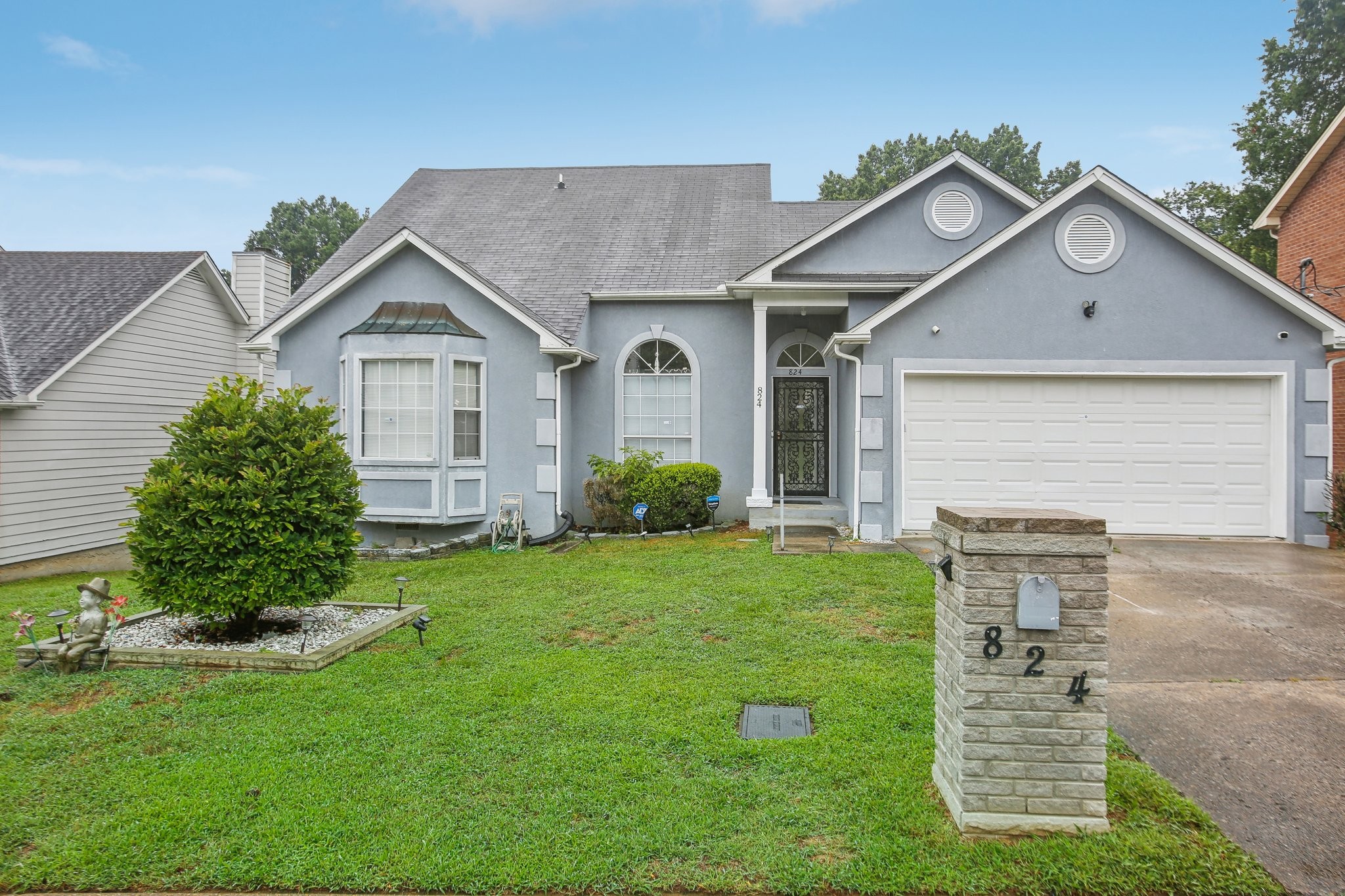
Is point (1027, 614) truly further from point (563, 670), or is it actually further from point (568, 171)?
point (568, 171)


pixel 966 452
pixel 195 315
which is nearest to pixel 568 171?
pixel 195 315

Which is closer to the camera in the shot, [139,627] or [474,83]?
[139,627]

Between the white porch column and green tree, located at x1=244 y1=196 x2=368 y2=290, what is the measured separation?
37.0 m

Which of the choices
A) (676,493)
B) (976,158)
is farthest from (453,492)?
(976,158)

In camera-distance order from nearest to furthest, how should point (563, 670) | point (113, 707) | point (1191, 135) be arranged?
1. point (113, 707)
2. point (563, 670)
3. point (1191, 135)

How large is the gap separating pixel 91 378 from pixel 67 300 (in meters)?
2.11

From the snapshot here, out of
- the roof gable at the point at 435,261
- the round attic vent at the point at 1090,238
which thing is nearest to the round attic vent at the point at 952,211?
the round attic vent at the point at 1090,238

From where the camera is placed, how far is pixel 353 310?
1171 centimetres

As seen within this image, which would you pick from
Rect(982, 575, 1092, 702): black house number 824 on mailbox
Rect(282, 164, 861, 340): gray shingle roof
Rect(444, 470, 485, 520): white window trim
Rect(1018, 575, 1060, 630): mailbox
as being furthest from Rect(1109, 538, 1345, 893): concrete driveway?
Rect(444, 470, 485, 520): white window trim

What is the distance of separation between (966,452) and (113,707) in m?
9.77

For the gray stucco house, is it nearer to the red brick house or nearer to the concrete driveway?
the concrete driveway

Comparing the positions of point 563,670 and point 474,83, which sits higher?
point 474,83

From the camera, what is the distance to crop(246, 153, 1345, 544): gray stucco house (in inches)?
387

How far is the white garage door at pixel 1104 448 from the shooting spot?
10016 mm
